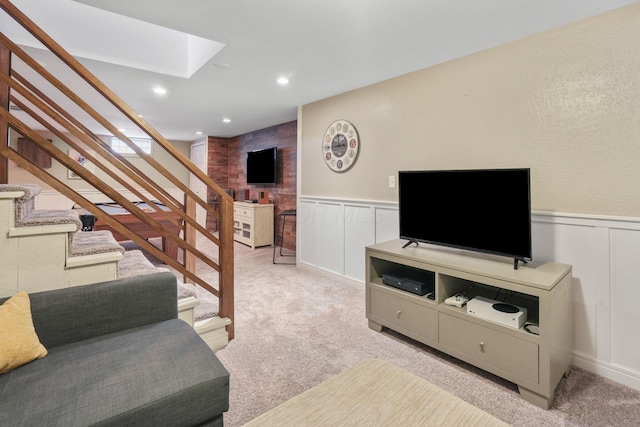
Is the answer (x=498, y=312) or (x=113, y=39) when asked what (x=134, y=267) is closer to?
(x=113, y=39)

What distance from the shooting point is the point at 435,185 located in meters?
2.47

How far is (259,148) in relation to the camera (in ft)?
21.0

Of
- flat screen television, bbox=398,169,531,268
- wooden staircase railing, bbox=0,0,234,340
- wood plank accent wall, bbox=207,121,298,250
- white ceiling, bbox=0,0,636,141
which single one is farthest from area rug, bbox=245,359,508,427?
wood plank accent wall, bbox=207,121,298,250

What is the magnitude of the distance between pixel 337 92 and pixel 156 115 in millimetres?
3170

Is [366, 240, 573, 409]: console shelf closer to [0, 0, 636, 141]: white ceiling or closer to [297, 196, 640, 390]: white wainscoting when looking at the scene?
[297, 196, 640, 390]: white wainscoting

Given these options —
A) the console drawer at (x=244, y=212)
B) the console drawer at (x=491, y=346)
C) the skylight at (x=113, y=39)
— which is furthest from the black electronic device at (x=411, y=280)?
the console drawer at (x=244, y=212)

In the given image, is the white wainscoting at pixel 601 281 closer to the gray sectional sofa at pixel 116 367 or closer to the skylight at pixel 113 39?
the gray sectional sofa at pixel 116 367

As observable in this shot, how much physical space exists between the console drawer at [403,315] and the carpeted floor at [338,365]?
4.7 inches

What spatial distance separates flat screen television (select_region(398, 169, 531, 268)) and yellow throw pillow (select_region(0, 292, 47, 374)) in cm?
235

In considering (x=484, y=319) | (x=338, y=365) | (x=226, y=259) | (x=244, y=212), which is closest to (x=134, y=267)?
(x=226, y=259)

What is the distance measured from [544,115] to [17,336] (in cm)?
310

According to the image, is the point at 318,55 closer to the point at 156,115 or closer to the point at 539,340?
the point at 539,340

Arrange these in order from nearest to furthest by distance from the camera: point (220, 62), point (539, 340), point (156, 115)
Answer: point (539, 340) → point (220, 62) → point (156, 115)

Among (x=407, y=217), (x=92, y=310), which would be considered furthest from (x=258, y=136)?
(x=92, y=310)
